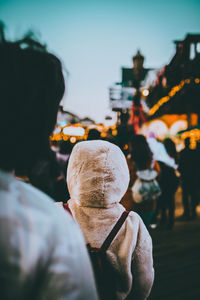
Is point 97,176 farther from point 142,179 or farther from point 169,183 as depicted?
point 169,183

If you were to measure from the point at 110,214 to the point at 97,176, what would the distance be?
11.0 inches

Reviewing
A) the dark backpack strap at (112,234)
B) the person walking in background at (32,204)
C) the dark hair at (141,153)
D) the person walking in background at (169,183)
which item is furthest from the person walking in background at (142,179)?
the person walking in background at (32,204)

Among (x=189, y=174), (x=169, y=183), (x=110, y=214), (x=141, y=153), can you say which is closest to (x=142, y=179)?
(x=141, y=153)

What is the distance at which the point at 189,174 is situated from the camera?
5.60 meters

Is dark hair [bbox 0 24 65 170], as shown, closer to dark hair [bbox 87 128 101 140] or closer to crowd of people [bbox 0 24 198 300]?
crowd of people [bbox 0 24 198 300]

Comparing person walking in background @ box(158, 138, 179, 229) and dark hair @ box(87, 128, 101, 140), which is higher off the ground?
dark hair @ box(87, 128, 101, 140)

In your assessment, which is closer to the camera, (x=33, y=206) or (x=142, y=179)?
(x=33, y=206)

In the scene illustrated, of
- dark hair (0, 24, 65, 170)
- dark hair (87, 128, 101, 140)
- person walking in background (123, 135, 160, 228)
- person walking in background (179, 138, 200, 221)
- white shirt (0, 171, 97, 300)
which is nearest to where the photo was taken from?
white shirt (0, 171, 97, 300)

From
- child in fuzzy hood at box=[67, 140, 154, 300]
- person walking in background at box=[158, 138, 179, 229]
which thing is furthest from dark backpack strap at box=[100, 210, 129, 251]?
person walking in background at box=[158, 138, 179, 229]

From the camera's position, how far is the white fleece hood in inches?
52.2

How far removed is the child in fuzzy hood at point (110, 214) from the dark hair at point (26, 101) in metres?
0.65

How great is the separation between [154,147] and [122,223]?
3.72 m

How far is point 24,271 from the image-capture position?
0.44 m

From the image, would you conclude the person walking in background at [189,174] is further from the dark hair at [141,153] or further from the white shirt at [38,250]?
the white shirt at [38,250]
